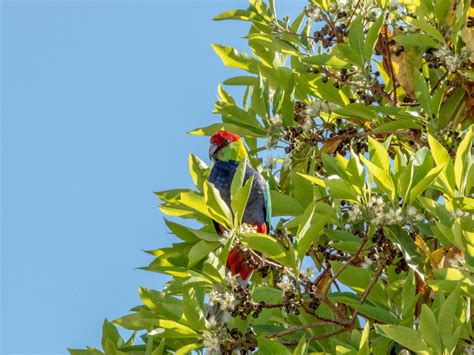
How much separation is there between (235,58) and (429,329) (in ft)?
6.78

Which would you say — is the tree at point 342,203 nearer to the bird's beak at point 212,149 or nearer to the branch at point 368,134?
the branch at point 368,134

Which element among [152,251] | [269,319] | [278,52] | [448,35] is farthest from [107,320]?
[448,35]

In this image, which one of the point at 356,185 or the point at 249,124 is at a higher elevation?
the point at 249,124

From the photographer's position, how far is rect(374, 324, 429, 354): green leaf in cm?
260

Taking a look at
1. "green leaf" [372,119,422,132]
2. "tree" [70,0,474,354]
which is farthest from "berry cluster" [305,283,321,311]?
"green leaf" [372,119,422,132]

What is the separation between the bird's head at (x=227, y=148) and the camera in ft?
15.5

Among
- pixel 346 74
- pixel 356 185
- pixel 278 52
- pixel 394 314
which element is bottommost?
pixel 394 314

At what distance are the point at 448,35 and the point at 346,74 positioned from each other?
1.49ft

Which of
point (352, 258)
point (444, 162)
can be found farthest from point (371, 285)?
point (444, 162)

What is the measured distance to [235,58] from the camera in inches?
170

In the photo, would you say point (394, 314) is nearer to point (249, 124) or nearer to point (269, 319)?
point (269, 319)

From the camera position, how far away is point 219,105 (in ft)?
14.4

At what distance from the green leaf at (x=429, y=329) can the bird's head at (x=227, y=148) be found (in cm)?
221

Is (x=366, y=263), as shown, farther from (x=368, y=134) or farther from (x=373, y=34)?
(x=373, y=34)
